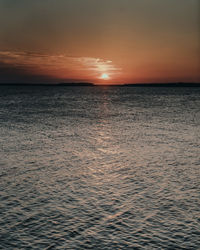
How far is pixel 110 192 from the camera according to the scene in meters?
19.8

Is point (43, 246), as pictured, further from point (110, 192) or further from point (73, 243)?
point (110, 192)

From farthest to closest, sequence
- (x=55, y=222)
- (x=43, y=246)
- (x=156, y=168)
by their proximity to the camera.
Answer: (x=156, y=168)
(x=55, y=222)
(x=43, y=246)

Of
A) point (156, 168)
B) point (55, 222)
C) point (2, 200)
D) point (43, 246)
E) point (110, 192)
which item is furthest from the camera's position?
point (156, 168)

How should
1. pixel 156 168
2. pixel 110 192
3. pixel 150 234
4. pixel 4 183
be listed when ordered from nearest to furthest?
1. pixel 150 234
2. pixel 110 192
3. pixel 4 183
4. pixel 156 168

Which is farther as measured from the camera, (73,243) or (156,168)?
(156,168)

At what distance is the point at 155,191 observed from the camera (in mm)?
19953

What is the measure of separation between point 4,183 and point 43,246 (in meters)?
9.12

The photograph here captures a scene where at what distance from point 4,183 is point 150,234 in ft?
37.5

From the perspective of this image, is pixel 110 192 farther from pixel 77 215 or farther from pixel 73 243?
pixel 73 243

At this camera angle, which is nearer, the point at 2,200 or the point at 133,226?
the point at 133,226

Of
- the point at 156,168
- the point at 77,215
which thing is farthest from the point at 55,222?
the point at 156,168

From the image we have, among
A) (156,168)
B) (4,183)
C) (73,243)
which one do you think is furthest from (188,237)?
(4,183)

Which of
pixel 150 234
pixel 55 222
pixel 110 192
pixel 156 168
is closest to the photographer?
pixel 150 234

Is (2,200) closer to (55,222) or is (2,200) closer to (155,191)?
(55,222)
